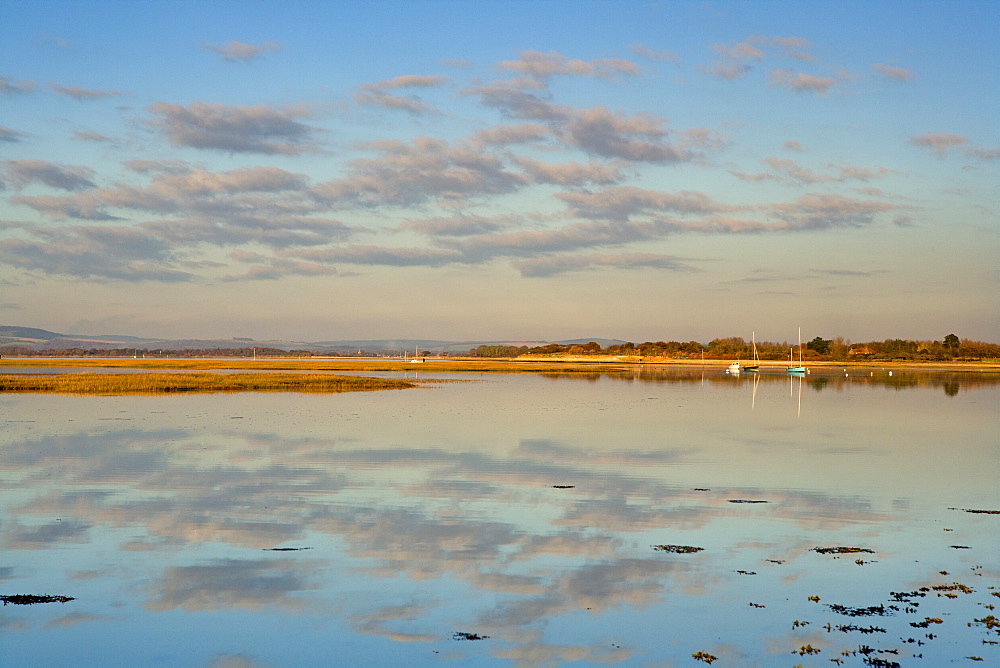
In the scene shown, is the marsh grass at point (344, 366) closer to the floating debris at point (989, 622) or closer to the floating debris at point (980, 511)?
the floating debris at point (980, 511)

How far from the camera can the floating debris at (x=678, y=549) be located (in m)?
13.9

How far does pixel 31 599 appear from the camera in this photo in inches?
438

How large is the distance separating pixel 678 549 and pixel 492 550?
2.92 meters

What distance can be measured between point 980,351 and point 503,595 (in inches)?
7659

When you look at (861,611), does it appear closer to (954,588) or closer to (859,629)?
(859,629)

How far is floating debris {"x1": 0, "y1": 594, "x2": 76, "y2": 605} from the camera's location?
36.1ft

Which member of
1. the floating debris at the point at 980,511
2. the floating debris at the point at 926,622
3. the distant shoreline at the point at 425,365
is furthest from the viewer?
the distant shoreline at the point at 425,365

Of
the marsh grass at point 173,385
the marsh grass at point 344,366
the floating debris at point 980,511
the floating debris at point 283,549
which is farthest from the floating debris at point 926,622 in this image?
the marsh grass at point 344,366

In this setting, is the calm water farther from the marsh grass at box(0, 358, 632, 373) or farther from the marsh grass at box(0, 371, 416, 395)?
the marsh grass at box(0, 358, 632, 373)

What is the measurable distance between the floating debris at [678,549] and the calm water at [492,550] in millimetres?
108

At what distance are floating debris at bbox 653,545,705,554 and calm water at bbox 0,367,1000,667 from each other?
0.11 m

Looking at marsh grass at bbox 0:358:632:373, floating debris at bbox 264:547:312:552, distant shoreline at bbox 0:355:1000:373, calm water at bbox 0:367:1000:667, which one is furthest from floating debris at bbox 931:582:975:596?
distant shoreline at bbox 0:355:1000:373

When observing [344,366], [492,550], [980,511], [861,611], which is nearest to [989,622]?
[861,611]

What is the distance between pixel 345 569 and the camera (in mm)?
12812
